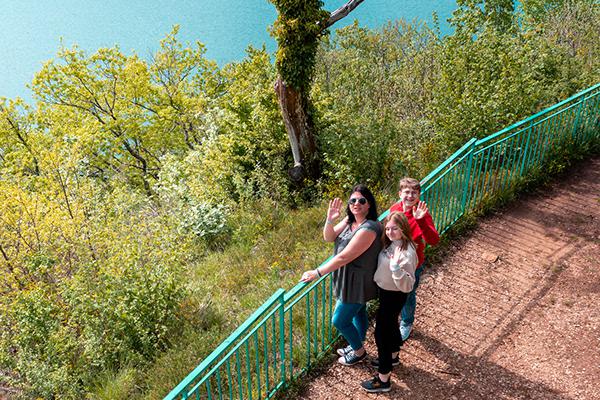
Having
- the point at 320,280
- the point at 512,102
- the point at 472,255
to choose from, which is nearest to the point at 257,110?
the point at 512,102

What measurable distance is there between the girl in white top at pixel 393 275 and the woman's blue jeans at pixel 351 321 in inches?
10.2

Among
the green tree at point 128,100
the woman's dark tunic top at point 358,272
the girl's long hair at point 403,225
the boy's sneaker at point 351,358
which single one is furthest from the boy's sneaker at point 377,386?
the green tree at point 128,100

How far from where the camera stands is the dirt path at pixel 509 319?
15.9 feet

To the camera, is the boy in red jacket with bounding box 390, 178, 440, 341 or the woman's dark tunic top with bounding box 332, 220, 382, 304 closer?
the woman's dark tunic top with bounding box 332, 220, 382, 304

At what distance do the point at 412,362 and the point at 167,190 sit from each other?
9.79m

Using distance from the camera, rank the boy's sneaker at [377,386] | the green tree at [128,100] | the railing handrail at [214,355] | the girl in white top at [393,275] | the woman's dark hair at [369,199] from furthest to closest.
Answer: the green tree at [128,100]
the boy's sneaker at [377,386]
the woman's dark hair at [369,199]
the girl in white top at [393,275]
the railing handrail at [214,355]

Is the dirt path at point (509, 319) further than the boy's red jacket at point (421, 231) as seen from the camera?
Yes

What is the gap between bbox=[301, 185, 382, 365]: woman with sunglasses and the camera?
414cm

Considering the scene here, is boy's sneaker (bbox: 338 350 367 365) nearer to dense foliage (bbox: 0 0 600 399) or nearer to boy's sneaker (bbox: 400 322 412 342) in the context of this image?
boy's sneaker (bbox: 400 322 412 342)

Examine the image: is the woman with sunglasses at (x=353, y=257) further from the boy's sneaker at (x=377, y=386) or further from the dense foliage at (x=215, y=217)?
the dense foliage at (x=215, y=217)

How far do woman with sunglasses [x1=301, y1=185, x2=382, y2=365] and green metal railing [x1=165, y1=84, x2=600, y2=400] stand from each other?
46 centimetres

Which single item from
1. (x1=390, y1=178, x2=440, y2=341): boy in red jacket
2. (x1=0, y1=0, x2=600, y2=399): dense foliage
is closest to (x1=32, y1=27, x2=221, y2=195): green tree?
(x1=0, y1=0, x2=600, y2=399): dense foliage

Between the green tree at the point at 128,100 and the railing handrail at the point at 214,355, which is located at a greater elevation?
the green tree at the point at 128,100

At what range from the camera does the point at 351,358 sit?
5094mm
